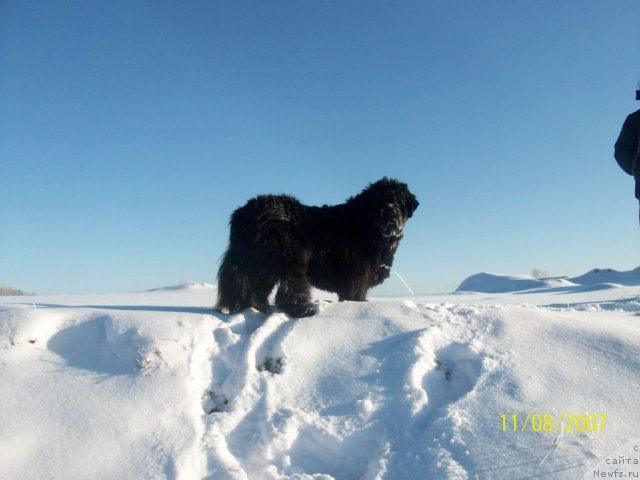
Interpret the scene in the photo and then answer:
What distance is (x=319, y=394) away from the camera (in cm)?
320

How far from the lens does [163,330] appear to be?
362 centimetres

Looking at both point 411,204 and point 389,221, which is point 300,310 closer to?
point 389,221

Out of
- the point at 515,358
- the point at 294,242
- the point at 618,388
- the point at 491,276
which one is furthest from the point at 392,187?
the point at 491,276

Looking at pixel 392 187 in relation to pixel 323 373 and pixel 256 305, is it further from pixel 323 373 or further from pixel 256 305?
pixel 323 373

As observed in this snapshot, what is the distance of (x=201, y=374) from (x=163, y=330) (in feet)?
1.83

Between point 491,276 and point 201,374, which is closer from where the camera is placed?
point 201,374

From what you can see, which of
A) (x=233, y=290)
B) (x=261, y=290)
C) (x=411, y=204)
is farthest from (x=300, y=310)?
(x=411, y=204)

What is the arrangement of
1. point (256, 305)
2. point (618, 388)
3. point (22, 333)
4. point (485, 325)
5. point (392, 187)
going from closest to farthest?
point (618, 388)
point (22, 333)
point (485, 325)
point (256, 305)
point (392, 187)

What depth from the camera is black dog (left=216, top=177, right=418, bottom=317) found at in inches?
176

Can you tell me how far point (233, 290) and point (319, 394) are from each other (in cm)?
166

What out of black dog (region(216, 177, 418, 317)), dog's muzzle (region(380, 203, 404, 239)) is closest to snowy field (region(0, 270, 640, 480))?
black dog (region(216, 177, 418, 317))
